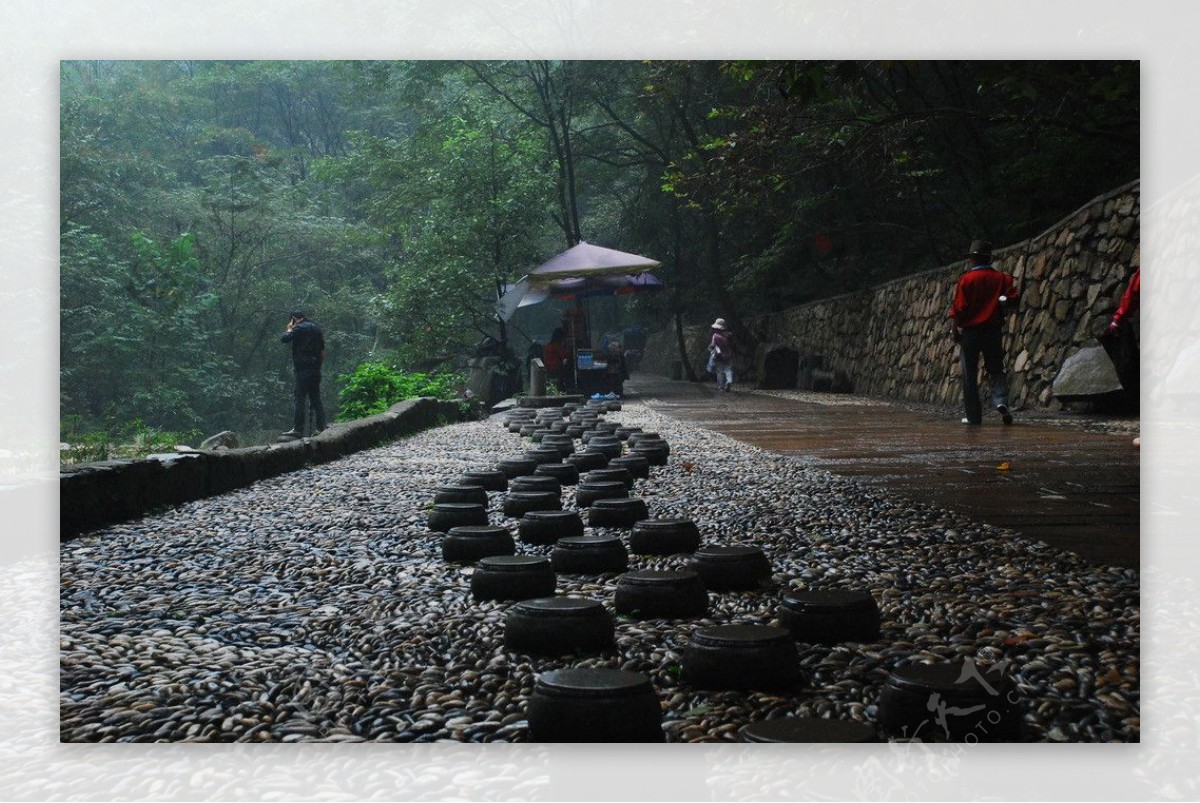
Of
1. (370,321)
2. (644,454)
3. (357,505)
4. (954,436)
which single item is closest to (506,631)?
(357,505)

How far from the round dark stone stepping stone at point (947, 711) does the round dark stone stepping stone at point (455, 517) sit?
6.73ft

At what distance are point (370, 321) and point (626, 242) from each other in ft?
30.1

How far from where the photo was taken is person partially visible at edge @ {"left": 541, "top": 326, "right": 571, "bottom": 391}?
43.9ft

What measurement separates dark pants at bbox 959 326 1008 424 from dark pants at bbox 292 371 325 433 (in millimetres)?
4679

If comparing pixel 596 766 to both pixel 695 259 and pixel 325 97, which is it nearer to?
pixel 325 97

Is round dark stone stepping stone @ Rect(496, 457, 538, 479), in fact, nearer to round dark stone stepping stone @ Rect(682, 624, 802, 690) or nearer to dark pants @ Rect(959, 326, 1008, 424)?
round dark stone stepping stone @ Rect(682, 624, 802, 690)

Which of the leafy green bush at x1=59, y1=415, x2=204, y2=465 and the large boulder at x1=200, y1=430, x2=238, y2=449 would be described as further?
the large boulder at x1=200, y1=430, x2=238, y2=449

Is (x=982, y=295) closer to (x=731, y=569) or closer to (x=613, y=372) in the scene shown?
(x=731, y=569)

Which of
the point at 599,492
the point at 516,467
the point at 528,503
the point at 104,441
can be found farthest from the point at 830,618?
the point at 104,441

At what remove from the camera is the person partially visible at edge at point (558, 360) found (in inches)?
527

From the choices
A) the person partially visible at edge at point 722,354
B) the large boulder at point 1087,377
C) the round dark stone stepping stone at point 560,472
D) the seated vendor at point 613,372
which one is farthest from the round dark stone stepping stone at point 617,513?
the person partially visible at edge at point 722,354

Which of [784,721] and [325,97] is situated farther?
[325,97]

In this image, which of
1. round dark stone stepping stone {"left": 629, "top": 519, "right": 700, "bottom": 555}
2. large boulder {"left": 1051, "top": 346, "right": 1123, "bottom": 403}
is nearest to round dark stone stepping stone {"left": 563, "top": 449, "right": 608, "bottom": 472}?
round dark stone stepping stone {"left": 629, "top": 519, "right": 700, "bottom": 555}

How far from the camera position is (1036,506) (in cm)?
348
